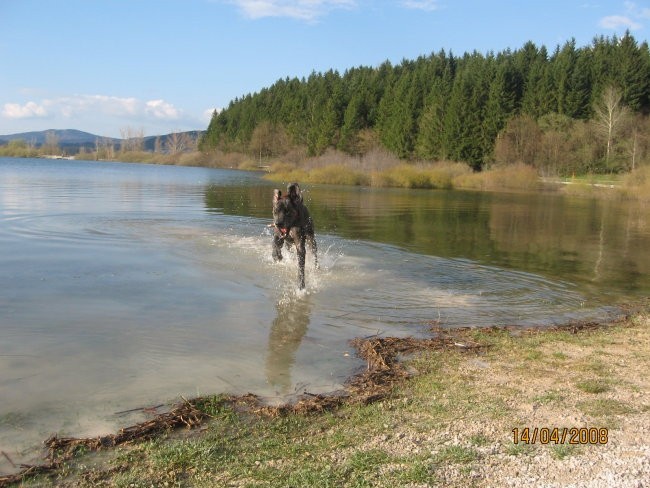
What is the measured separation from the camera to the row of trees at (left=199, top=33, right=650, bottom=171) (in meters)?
78.0

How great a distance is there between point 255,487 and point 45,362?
4.08 metres

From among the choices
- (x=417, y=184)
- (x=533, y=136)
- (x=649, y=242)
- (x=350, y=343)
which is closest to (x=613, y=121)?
(x=533, y=136)

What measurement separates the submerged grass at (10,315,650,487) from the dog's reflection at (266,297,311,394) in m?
0.90

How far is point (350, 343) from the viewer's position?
850cm

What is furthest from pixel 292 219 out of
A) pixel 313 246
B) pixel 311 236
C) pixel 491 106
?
pixel 491 106

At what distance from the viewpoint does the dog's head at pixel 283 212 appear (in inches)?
473

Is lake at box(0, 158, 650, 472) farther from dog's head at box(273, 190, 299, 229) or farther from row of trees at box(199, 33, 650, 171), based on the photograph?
row of trees at box(199, 33, 650, 171)

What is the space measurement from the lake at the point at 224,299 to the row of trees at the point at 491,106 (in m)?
58.5

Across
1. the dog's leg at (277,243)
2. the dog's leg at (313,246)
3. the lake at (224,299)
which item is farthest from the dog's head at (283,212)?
the dog's leg at (313,246)

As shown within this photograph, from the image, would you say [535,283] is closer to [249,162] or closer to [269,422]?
[269,422]
